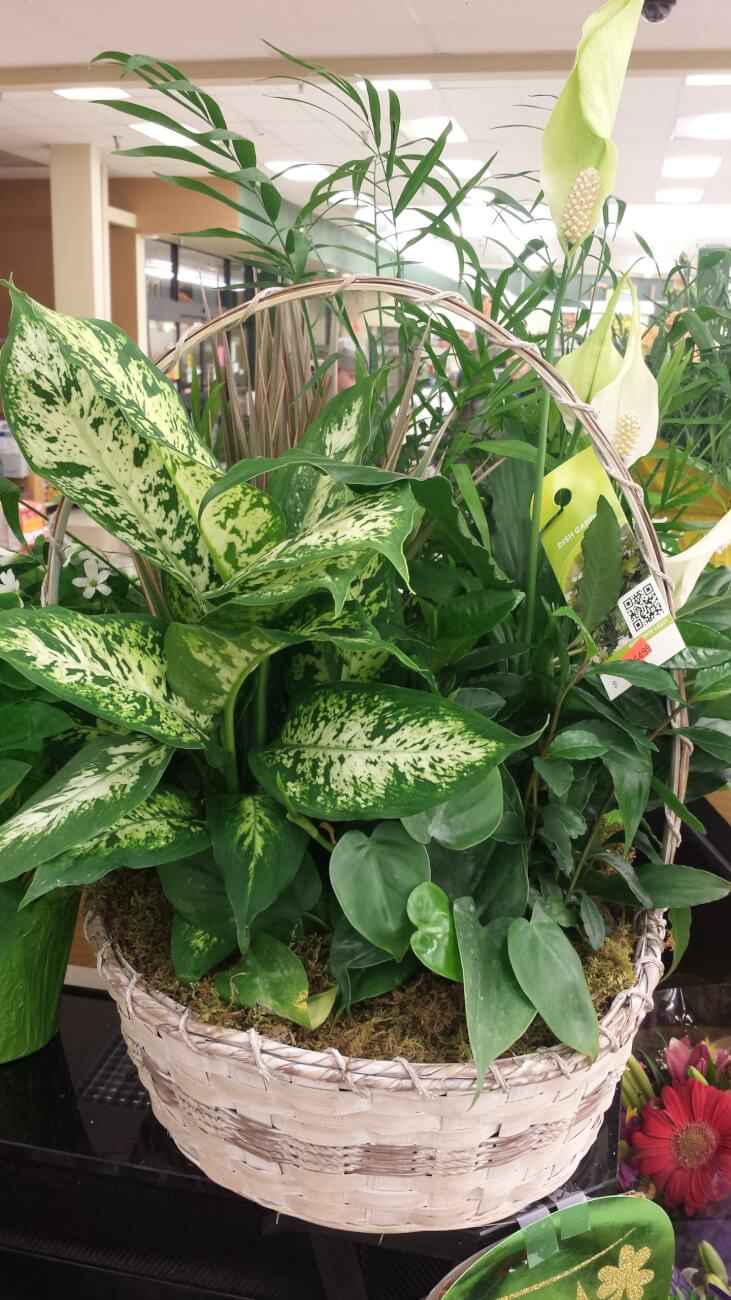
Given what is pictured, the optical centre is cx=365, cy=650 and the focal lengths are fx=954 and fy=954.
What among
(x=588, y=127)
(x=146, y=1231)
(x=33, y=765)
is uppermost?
(x=588, y=127)

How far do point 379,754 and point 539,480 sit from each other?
212mm

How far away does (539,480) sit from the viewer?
2.02ft

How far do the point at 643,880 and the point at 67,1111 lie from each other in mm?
487

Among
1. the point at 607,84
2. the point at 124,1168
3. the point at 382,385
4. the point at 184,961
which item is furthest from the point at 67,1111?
the point at 607,84

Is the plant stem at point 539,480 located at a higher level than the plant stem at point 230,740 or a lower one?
higher

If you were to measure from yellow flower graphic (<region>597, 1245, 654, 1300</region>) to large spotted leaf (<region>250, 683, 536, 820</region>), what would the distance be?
0.35 metres

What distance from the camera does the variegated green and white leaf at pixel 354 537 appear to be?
0.46 metres

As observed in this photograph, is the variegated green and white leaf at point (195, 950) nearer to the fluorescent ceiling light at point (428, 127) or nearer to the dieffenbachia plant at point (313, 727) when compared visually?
the dieffenbachia plant at point (313, 727)

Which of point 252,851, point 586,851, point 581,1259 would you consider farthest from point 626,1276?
point 252,851

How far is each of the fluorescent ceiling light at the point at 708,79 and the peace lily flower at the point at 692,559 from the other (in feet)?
15.5

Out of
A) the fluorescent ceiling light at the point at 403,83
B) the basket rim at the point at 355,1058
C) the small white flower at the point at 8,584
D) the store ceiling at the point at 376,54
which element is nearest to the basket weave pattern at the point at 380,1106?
the basket rim at the point at 355,1058

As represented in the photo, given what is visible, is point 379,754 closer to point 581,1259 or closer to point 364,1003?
point 364,1003

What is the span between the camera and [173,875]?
0.60 meters

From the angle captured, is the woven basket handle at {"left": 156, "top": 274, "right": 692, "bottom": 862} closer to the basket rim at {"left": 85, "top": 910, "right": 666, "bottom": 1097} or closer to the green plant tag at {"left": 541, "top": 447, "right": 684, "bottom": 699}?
the green plant tag at {"left": 541, "top": 447, "right": 684, "bottom": 699}
